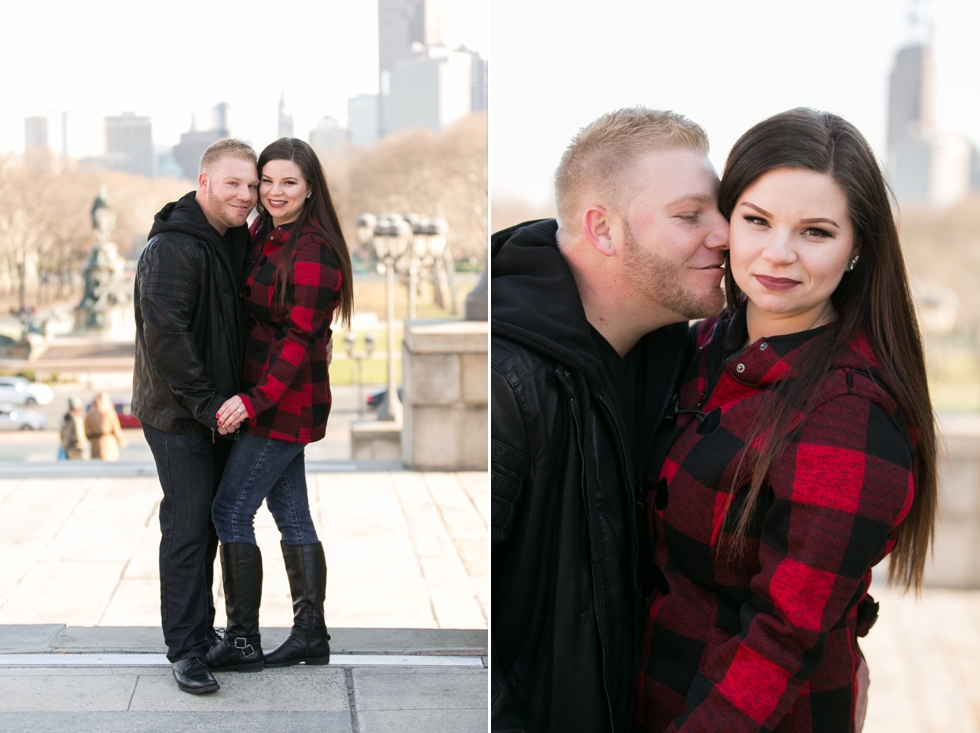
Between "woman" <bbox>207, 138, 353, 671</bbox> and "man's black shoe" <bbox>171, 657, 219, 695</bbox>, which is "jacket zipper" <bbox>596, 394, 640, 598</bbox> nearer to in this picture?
"woman" <bbox>207, 138, 353, 671</bbox>

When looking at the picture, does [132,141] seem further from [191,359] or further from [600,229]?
[600,229]

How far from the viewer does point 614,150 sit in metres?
1.50

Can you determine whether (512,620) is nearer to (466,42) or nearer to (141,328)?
(141,328)

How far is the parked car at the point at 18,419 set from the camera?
19.9 m

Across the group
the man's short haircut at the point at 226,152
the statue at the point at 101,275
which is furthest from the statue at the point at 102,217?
the man's short haircut at the point at 226,152

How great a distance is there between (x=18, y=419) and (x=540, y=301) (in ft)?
68.2

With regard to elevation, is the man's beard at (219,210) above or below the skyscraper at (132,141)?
below

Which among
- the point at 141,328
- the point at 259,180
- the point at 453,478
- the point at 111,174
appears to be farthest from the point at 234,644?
the point at 111,174

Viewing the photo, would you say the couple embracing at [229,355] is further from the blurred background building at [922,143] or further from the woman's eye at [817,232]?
the blurred background building at [922,143]

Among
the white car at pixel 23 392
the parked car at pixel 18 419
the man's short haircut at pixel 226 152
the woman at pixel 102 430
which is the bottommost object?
the parked car at pixel 18 419

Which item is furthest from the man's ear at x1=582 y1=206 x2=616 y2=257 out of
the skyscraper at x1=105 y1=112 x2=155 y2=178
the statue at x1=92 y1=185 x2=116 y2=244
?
the statue at x1=92 y1=185 x2=116 y2=244

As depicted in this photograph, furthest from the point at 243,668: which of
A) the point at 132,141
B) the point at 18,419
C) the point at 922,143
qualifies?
the point at 922,143

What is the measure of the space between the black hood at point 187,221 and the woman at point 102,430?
23.5ft

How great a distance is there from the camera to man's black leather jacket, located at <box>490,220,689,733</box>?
1.38 metres
